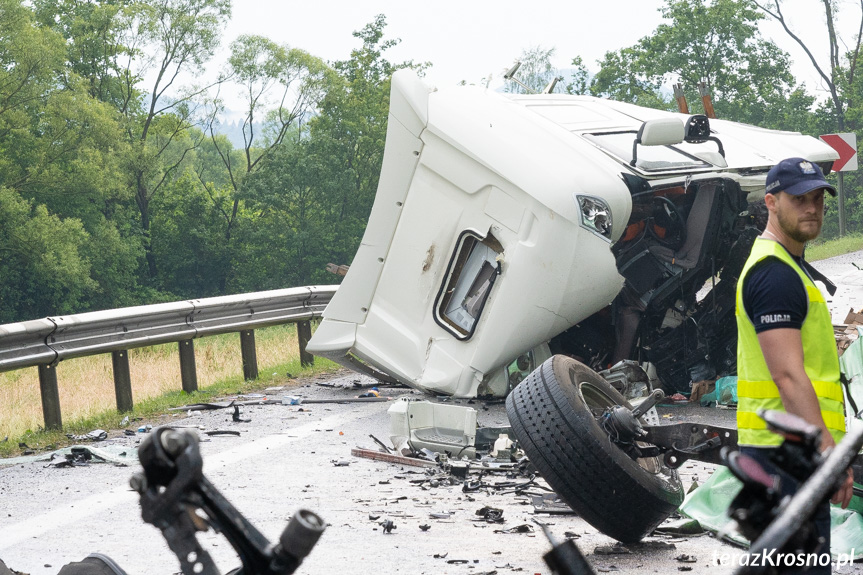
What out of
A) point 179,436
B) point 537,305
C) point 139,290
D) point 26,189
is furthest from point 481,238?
point 139,290

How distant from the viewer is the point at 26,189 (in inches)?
1732

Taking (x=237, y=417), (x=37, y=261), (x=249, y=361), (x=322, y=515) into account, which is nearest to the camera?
(x=322, y=515)

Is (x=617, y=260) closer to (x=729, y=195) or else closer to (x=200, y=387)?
(x=729, y=195)

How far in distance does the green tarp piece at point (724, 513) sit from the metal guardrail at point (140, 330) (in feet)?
15.7

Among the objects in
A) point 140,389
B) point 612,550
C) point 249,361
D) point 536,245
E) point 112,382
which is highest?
point 536,245

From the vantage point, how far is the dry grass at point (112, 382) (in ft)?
31.9

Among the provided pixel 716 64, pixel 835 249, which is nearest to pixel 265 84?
pixel 716 64

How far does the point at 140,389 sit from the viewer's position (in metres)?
10.3

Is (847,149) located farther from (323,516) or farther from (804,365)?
(804,365)

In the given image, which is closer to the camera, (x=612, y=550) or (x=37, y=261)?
(x=612, y=550)

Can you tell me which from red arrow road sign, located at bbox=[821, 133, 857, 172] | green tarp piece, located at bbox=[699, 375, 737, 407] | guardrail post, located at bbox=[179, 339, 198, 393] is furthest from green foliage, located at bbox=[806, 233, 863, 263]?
guardrail post, located at bbox=[179, 339, 198, 393]

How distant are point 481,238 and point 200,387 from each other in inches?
144

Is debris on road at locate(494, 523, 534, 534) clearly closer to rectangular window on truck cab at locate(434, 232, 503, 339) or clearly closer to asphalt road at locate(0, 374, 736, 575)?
asphalt road at locate(0, 374, 736, 575)

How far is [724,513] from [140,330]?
5.60 metres
